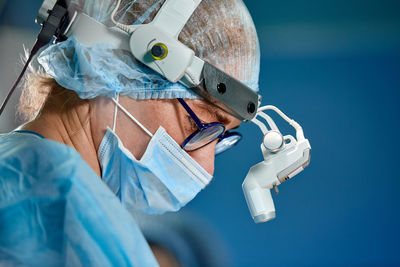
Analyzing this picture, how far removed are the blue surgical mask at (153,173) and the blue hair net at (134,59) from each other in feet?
0.27

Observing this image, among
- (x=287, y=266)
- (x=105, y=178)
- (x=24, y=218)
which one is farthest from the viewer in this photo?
(x=287, y=266)

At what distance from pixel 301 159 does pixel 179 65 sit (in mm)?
565

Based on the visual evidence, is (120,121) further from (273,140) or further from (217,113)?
(273,140)

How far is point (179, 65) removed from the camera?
1.01m

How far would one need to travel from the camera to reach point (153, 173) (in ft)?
3.68

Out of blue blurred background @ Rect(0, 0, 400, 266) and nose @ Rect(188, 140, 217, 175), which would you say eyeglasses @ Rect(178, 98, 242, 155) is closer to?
nose @ Rect(188, 140, 217, 175)

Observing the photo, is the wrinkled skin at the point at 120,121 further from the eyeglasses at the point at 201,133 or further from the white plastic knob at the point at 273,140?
the white plastic knob at the point at 273,140

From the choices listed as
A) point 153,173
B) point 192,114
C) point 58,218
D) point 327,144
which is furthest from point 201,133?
point 327,144

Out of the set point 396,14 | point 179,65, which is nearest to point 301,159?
point 179,65

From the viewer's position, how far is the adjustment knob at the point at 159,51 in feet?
3.25

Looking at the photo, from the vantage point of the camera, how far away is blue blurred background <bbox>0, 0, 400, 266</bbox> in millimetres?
2111

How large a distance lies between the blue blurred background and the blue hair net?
1019 millimetres

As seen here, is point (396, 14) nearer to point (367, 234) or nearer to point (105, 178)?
point (367, 234)

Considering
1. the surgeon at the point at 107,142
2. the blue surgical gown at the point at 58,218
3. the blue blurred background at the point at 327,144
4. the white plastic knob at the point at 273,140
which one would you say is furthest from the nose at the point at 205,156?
the blue blurred background at the point at 327,144
